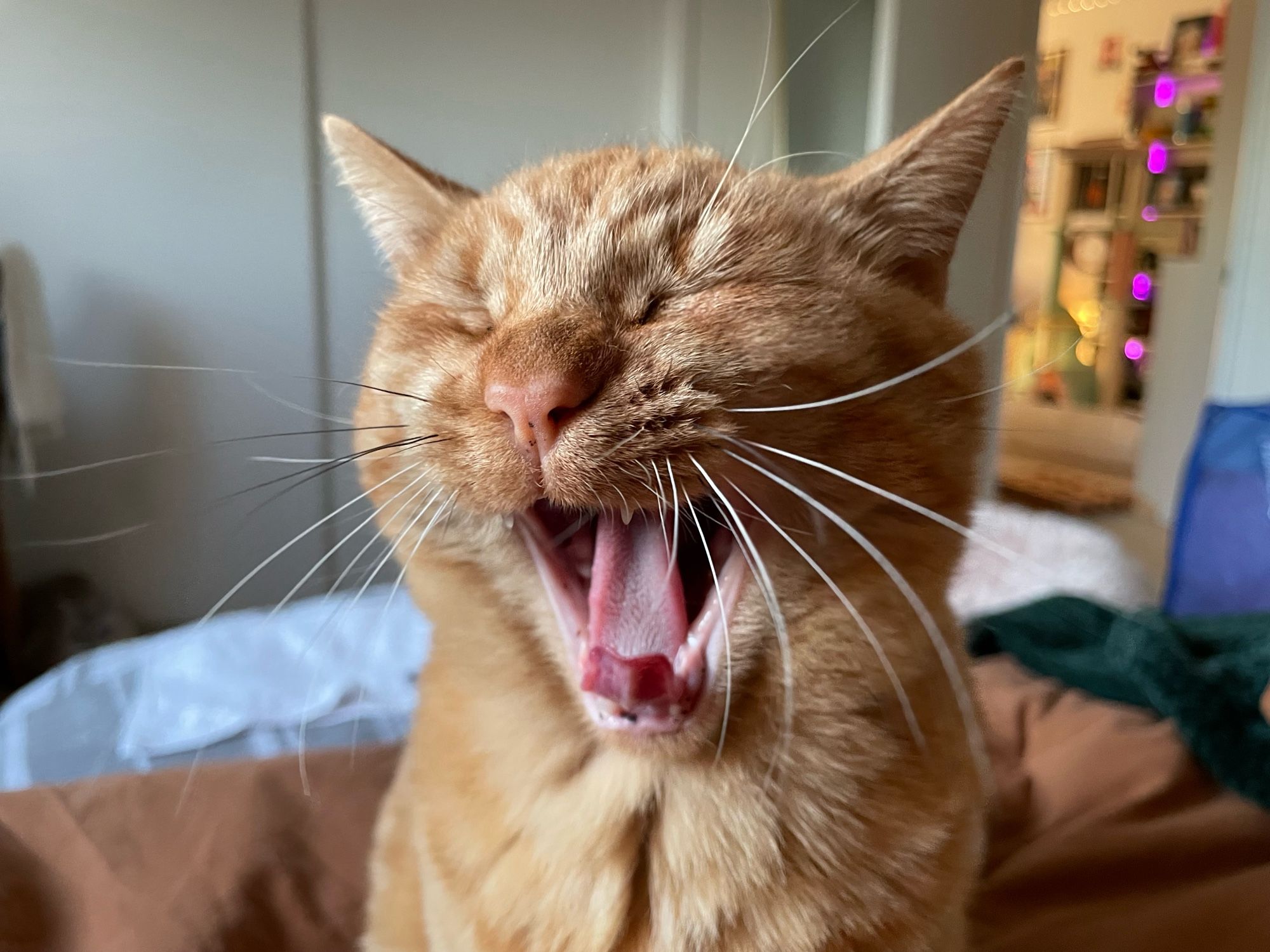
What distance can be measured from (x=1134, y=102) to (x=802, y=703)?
6.01 m

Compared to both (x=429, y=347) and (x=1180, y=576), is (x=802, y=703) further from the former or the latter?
(x=1180, y=576)

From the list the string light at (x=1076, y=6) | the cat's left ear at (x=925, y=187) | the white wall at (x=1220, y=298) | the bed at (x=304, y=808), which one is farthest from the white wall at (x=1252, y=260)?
the cat's left ear at (x=925, y=187)

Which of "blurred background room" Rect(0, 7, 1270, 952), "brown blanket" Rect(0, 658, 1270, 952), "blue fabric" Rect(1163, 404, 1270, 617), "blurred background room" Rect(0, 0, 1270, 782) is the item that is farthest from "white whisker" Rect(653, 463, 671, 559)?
"blue fabric" Rect(1163, 404, 1270, 617)

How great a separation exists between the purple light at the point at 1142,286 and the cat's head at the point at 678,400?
557 centimetres

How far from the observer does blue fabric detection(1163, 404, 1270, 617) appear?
2.10m

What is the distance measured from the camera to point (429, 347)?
68 cm

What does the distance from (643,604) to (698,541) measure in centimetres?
7

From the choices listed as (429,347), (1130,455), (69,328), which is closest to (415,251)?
(429,347)

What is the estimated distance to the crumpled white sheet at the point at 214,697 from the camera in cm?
131

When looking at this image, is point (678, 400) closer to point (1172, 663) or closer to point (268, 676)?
point (1172, 663)

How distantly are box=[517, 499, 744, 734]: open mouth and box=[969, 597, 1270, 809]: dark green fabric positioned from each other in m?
0.93

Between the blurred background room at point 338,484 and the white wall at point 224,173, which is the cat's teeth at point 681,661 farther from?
the white wall at point 224,173

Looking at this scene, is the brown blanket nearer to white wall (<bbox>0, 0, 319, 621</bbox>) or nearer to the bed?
the bed

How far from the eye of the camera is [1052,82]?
19.0 feet
